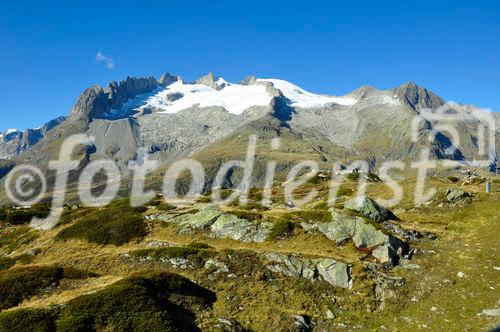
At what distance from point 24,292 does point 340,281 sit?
2382 centimetres

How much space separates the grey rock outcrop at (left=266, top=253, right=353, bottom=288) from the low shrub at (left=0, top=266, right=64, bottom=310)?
1733 centimetres

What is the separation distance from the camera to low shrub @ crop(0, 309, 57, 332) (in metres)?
25.1

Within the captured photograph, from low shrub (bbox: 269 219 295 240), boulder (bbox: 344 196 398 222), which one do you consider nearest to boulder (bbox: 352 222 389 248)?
low shrub (bbox: 269 219 295 240)

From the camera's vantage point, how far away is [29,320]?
2561cm

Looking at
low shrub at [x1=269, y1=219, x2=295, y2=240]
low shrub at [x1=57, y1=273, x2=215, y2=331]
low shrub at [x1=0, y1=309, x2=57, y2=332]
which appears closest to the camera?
low shrub at [x1=0, y1=309, x2=57, y2=332]

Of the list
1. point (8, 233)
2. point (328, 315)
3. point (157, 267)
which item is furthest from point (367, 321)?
point (8, 233)

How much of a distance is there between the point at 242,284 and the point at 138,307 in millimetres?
9464

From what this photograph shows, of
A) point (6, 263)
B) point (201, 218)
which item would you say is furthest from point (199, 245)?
point (6, 263)

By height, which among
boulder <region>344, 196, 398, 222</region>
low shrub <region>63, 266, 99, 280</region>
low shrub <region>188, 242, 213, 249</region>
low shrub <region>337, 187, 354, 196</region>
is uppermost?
low shrub <region>337, 187, 354, 196</region>

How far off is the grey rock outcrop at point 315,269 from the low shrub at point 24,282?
17.3 metres

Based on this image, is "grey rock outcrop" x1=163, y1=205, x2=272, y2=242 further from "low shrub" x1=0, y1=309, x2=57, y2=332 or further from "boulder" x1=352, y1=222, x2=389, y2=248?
"low shrub" x1=0, y1=309, x2=57, y2=332

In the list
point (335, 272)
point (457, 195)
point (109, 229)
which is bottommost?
point (335, 272)

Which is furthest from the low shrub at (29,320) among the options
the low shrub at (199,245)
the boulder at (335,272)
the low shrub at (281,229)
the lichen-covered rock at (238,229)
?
the low shrub at (281,229)

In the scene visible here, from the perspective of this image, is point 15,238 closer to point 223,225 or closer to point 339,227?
point 223,225
